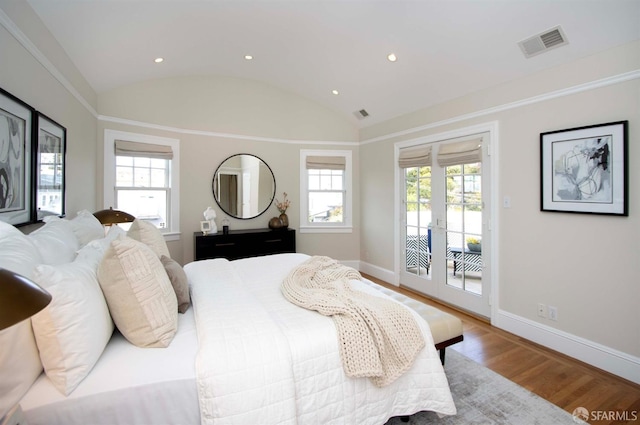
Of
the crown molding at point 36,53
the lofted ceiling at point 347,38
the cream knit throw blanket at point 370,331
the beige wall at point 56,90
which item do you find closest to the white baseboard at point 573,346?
the cream knit throw blanket at point 370,331

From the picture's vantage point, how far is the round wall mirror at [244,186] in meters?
4.60

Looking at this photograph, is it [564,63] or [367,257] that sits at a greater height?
[564,63]

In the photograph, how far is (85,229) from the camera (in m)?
2.06

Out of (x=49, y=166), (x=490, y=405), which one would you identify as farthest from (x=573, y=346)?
(x=49, y=166)

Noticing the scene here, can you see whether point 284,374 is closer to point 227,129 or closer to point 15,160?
point 15,160

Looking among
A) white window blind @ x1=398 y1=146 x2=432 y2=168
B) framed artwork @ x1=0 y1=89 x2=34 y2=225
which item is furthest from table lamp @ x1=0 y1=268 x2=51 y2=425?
white window blind @ x1=398 y1=146 x2=432 y2=168

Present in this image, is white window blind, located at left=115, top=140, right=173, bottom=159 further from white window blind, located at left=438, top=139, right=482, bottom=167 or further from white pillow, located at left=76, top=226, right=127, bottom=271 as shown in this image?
white window blind, located at left=438, top=139, right=482, bottom=167

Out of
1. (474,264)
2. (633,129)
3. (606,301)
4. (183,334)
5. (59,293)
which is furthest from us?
(474,264)

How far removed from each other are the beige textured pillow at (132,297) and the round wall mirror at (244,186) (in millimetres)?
3296

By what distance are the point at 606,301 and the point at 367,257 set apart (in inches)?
122

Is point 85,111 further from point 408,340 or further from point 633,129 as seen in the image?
point 633,129

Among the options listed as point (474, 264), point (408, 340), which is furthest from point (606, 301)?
point (408, 340)

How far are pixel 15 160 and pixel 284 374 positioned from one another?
6.20 ft

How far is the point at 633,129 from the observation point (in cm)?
227
